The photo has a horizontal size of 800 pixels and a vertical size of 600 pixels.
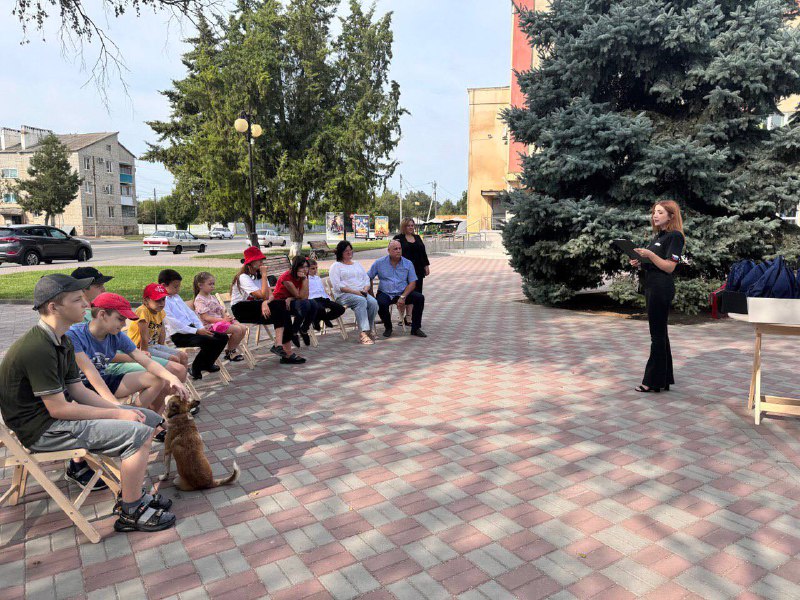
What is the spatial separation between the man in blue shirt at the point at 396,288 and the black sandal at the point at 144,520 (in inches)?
220

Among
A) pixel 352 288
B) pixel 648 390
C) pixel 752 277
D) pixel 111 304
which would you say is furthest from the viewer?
pixel 352 288

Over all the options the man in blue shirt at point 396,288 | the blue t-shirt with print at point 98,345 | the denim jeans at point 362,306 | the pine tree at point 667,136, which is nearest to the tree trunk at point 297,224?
the pine tree at point 667,136

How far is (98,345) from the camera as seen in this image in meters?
3.90

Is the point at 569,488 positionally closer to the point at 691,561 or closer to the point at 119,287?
the point at 691,561

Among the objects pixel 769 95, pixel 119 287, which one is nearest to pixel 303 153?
pixel 119 287

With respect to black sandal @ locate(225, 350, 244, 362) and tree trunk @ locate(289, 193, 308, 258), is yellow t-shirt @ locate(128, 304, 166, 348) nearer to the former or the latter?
black sandal @ locate(225, 350, 244, 362)

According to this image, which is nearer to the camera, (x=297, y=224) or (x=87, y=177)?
(x=297, y=224)

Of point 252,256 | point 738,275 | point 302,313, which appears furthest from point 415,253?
point 738,275

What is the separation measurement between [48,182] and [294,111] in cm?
3430

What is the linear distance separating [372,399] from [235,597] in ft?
9.66

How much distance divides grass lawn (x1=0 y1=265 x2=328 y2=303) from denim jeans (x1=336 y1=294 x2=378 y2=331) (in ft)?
18.6

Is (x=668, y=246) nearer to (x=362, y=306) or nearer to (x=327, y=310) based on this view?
(x=362, y=306)

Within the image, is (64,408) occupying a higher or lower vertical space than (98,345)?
lower

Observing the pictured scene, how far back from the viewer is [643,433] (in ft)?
14.9
